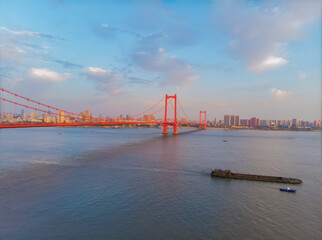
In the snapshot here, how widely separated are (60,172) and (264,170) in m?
20.9

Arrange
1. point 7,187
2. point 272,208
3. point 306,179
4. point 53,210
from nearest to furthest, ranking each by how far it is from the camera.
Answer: point 53,210 < point 272,208 < point 7,187 < point 306,179

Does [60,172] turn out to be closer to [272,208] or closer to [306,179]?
[272,208]

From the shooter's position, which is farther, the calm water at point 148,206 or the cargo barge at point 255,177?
the cargo barge at point 255,177

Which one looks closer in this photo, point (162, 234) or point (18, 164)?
point (162, 234)

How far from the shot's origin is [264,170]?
2347 centimetres

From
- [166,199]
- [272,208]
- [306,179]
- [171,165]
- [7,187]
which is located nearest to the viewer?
[272,208]

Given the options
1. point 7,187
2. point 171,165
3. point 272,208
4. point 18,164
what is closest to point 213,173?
point 171,165

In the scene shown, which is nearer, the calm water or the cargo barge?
the calm water

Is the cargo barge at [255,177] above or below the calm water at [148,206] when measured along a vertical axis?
above

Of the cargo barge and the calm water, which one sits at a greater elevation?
the cargo barge

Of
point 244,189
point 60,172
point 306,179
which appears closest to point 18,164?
point 60,172

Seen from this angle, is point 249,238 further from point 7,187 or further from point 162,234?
point 7,187

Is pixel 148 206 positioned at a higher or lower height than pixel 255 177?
lower

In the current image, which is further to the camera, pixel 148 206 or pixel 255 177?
pixel 255 177
